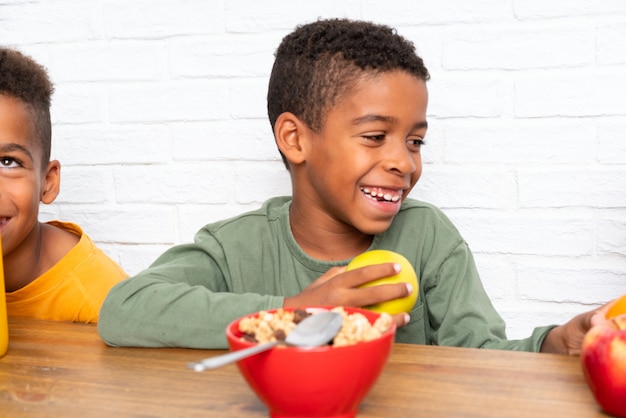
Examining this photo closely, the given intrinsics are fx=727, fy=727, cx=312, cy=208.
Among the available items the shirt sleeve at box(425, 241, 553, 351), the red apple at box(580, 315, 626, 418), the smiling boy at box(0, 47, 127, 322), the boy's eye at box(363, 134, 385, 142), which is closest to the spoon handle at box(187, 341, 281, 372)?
the red apple at box(580, 315, 626, 418)

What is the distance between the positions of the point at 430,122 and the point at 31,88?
783 mm

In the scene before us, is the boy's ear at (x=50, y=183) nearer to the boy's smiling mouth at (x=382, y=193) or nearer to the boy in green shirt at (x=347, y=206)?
the boy in green shirt at (x=347, y=206)

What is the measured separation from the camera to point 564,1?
1404 millimetres

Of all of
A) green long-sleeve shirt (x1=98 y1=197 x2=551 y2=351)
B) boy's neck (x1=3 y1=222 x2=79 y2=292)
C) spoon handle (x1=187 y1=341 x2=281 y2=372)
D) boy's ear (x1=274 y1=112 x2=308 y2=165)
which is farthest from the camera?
boy's neck (x1=3 y1=222 x2=79 y2=292)

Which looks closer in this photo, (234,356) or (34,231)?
(234,356)

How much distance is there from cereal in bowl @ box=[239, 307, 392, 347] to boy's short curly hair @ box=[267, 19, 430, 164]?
59 centimetres

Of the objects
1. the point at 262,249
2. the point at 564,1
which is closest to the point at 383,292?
the point at 262,249

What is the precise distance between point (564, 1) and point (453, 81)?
26 cm

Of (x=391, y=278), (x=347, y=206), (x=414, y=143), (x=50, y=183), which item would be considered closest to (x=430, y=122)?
(x=414, y=143)

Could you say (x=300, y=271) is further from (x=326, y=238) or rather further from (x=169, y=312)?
(x=169, y=312)

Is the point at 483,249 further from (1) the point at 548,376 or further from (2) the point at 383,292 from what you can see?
(1) the point at 548,376

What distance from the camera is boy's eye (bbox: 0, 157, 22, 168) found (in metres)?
1.30

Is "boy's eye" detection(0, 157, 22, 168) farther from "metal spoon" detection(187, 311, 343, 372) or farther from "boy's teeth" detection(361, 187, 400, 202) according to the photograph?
"metal spoon" detection(187, 311, 343, 372)

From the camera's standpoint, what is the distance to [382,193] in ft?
3.82
